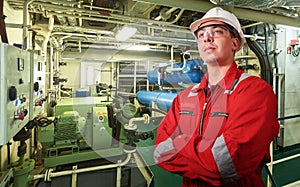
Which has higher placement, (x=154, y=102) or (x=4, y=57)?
(x=4, y=57)

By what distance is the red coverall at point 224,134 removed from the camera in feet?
2.42

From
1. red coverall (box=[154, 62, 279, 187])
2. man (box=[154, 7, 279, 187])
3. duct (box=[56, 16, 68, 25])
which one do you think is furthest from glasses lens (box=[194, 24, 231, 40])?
duct (box=[56, 16, 68, 25])

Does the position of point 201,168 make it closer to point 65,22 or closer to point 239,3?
point 239,3

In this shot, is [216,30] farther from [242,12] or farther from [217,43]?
[242,12]

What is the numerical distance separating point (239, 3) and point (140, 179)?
195 cm

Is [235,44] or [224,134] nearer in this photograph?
[224,134]

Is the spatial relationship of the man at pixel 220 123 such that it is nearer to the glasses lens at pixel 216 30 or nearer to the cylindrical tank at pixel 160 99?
the glasses lens at pixel 216 30

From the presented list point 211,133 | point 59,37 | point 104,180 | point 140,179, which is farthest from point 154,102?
point 211,133

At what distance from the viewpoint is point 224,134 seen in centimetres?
77

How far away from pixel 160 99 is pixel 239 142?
2501 mm

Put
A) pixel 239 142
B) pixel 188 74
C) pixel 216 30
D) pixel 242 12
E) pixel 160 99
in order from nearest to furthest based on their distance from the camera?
pixel 239 142
pixel 216 30
pixel 242 12
pixel 188 74
pixel 160 99

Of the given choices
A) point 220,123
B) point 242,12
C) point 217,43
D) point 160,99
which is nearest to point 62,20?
point 160,99

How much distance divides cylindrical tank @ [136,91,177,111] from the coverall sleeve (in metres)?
2.03

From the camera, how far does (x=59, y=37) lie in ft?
12.3
